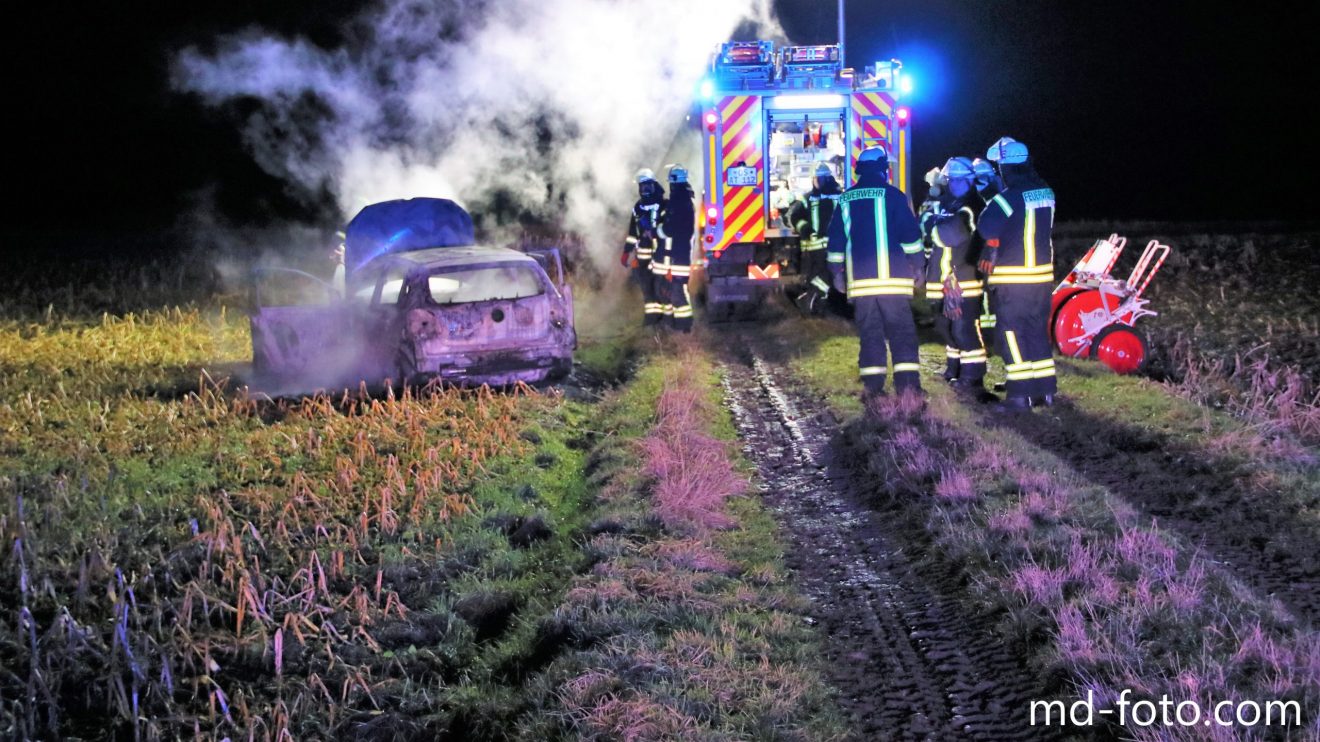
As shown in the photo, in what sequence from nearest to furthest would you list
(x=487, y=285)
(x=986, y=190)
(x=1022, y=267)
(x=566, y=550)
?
(x=566, y=550)
(x=1022, y=267)
(x=986, y=190)
(x=487, y=285)

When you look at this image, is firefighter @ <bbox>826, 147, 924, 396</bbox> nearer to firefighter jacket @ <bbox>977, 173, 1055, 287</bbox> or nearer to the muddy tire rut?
firefighter jacket @ <bbox>977, 173, 1055, 287</bbox>

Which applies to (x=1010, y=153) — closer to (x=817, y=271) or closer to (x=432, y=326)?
(x=432, y=326)

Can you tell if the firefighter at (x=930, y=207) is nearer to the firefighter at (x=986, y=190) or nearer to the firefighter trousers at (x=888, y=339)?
the firefighter at (x=986, y=190)

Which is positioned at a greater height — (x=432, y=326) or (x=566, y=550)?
(x=432, y=326)

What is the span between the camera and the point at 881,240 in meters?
9.59

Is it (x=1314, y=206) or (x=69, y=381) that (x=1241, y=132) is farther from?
(x=69, y=381)

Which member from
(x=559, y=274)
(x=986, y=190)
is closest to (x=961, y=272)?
(x=986, y=190)

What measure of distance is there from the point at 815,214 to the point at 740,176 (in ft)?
3.92

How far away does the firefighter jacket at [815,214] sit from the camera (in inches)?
512

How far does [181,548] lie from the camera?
6.19m

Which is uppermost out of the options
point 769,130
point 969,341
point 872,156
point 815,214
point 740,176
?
point 769,130

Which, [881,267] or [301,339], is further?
[301,339]

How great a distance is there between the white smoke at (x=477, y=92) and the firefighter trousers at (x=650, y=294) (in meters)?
4.55

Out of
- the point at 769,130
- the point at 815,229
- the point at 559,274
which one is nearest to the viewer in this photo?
the point at 559,274
